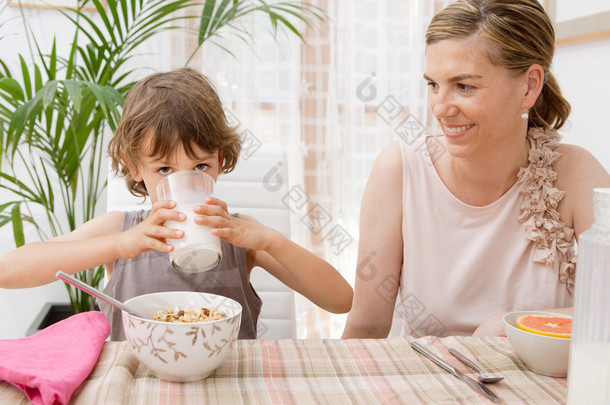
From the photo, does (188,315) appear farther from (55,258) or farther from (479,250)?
(479,250)

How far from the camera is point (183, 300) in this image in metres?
0.86

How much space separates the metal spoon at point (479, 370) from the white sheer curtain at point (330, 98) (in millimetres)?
1662

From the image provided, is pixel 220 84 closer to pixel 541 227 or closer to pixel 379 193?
pixel 379 193

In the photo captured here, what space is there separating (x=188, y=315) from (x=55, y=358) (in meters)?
0.18

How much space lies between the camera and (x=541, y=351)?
0.79m

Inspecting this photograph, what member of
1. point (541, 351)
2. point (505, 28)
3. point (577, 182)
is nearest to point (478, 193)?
point (577, 182)

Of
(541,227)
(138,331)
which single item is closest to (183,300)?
(138,331)

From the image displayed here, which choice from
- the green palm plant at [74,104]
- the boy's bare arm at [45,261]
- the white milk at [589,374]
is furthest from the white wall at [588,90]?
the boy's bare arm at [45,261]

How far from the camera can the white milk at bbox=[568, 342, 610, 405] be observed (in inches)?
23.0

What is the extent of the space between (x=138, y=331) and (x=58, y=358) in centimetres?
13

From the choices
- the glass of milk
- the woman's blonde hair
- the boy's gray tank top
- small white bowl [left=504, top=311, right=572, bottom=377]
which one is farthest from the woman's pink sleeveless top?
the glass of milk

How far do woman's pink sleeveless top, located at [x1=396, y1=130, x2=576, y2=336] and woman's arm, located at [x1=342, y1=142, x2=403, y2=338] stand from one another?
2cm

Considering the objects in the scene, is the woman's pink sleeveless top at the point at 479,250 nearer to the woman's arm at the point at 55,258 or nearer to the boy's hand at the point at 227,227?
the boy's hand at the point at 227,227

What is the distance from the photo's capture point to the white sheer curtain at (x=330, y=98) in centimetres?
250
